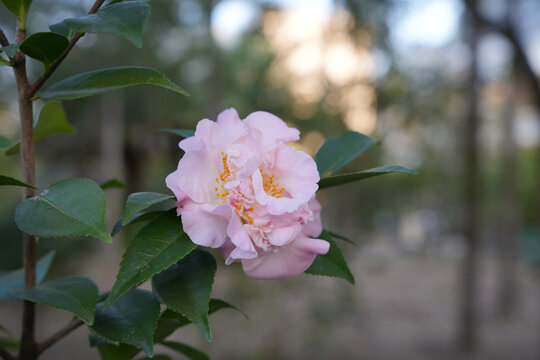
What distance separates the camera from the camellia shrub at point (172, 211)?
527 millimetres

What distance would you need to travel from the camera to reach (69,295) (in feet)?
1.99

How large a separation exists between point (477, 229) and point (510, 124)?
3449 mm

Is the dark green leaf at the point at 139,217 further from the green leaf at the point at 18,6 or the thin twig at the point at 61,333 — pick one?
the green leaf at the point at 18,6

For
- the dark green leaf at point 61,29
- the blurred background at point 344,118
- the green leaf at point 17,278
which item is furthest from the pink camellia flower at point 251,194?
the blurred background at point 344,118

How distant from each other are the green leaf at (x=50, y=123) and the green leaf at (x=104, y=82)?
0.41 ft

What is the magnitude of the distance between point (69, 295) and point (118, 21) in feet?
1.16

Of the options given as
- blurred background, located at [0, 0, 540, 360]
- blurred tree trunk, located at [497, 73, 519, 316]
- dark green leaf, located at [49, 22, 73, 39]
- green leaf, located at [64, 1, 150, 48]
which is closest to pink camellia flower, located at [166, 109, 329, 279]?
green leaf, located at [64, 1, 150, 48]

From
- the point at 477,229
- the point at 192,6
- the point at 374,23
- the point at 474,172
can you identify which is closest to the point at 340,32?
the point at 374,23

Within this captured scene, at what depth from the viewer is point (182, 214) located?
533 millimetres

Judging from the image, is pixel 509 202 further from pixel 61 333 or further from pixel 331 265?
pixel 61 333

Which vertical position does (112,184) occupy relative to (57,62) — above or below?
below

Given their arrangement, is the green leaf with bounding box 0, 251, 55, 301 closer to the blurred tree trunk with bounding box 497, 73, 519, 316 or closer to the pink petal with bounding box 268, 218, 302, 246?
the pink petal with bounding box 268, 218, 302, 246

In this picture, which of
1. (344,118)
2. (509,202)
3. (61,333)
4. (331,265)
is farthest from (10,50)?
(509,202)

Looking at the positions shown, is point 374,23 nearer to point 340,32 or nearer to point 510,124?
point 340,32
